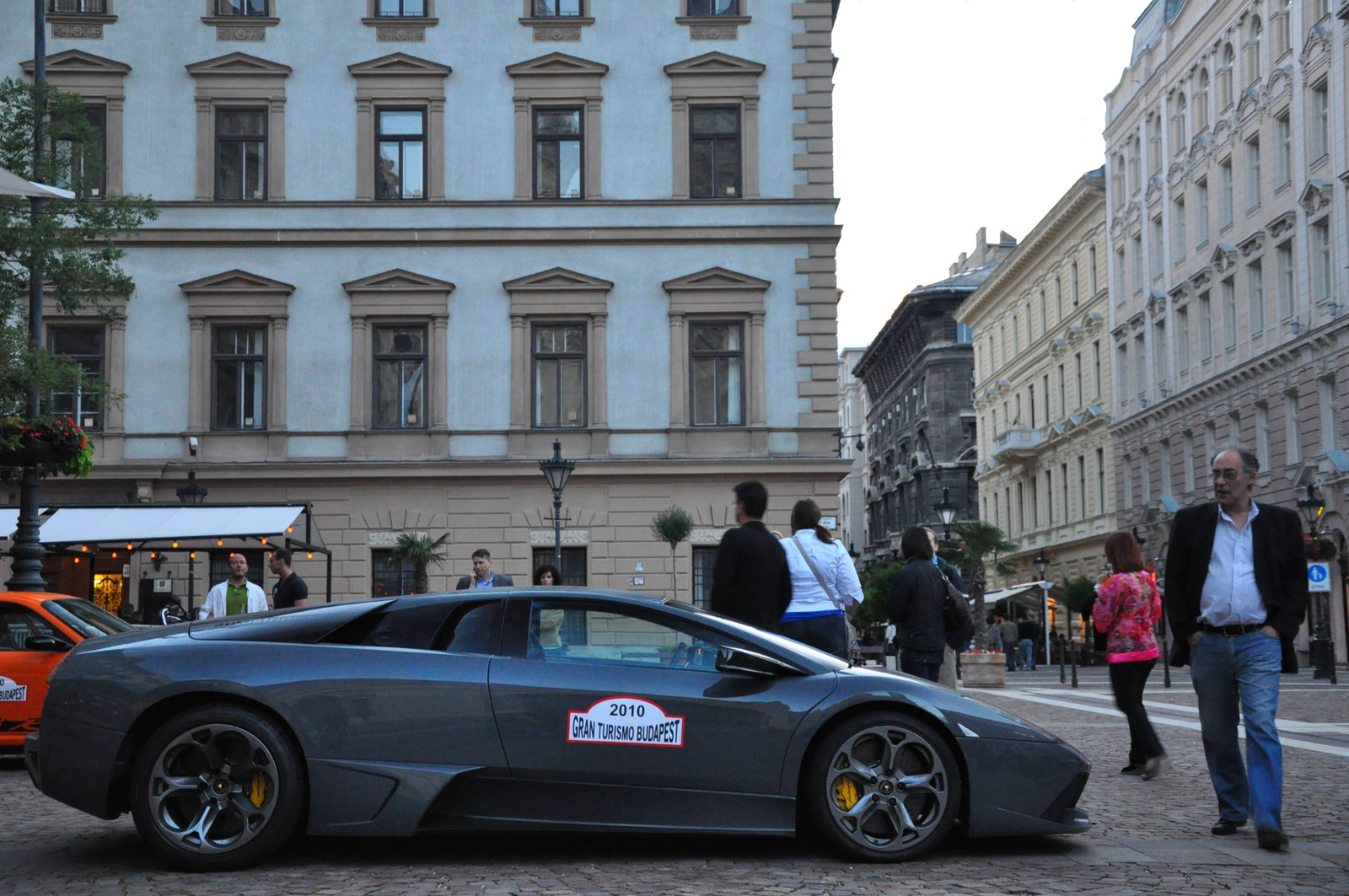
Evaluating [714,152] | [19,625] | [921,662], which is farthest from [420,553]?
[921,662]

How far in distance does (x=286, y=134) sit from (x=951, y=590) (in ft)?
73.7

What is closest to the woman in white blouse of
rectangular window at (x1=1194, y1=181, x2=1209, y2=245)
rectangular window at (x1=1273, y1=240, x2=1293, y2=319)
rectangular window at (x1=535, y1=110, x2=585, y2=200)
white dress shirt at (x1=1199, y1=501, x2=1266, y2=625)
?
white dress shirt at (x1=1199, y1=501, x2=1266, y2=625)

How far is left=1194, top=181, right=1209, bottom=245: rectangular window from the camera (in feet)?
164

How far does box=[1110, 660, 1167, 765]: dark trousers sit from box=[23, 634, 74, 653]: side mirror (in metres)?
7.51

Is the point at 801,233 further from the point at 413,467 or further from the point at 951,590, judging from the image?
the point at 951,590

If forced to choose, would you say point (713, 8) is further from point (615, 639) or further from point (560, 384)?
point (615, 639)

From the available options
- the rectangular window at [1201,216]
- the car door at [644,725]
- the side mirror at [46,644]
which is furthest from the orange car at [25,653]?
Answer: the rectangular window at [1201,216]

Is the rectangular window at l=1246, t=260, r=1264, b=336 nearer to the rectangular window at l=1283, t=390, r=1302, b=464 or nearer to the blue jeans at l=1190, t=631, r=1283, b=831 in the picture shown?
the rectangular window at l=1283, t=390, r=1302, b=464

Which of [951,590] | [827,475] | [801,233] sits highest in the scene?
[801,233]

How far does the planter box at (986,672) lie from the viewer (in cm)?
2803

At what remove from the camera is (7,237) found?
1725cm

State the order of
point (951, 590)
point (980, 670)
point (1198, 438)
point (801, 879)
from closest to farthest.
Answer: point (801, 879)
point (951, 590)
point (980, 670)
point (1198, 438)

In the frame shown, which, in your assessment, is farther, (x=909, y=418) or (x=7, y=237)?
(x=909, y=418)

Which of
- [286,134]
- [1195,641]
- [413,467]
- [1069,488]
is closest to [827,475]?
[413,467]
